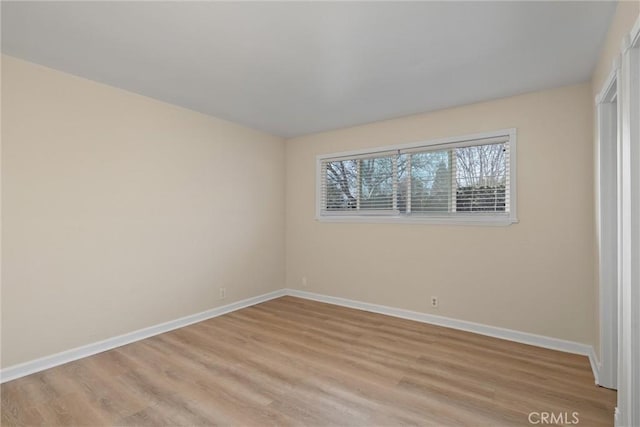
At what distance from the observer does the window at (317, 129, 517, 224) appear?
129 inches

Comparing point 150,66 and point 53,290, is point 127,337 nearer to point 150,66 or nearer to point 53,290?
point 53,290

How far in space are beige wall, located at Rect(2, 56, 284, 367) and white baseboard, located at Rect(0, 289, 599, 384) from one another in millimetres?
71

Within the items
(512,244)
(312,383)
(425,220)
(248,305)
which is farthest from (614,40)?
(248,305)

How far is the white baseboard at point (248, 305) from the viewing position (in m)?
2.48

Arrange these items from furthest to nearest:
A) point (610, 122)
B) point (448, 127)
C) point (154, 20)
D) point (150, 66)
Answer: point (448, 127) < point (150, 66) < point (610, 122) < point (154, 20)

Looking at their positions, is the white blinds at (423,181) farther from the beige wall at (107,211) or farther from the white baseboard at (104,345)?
the white baseboard at (104,345)

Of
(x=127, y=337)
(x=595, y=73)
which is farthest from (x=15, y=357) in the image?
(x=595, y=73)

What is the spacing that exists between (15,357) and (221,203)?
7.58 ft

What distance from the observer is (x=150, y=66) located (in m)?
2.55

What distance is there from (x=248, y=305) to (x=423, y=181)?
2.88m

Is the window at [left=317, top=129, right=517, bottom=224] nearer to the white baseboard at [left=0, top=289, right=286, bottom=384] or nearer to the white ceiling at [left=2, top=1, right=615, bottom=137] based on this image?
the white ceiling at [left=2, top=1, right=615, bottom=137]

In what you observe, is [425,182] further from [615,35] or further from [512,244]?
[615,35]

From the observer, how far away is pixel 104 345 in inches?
113

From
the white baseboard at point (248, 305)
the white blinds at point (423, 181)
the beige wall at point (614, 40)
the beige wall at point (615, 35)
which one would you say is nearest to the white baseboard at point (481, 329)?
the white baseboard at point (248, 305)
